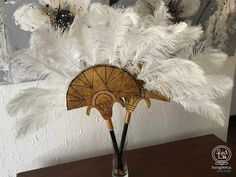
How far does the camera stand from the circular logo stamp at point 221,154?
115cm

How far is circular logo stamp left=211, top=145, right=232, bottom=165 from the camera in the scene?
3.76 ft

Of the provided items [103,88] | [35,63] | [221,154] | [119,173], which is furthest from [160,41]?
[221,154]

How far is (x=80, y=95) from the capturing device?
2.86 feet

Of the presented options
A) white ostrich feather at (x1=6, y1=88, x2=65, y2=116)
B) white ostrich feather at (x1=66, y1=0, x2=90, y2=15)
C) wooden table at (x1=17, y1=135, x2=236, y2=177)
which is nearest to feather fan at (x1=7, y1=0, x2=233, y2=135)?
white ostrich feather at (x1=6, y1=88, x2=65, y2=116)

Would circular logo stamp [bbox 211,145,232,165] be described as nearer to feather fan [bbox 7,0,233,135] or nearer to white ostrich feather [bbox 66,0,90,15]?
feather fan [bbox 7,0,233,135]

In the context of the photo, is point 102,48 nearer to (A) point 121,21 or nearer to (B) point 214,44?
(A) point 121,21

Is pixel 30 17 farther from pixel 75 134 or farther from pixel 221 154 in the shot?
pixel 221 154

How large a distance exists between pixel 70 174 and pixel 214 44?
71cm

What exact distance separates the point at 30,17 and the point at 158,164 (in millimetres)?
629

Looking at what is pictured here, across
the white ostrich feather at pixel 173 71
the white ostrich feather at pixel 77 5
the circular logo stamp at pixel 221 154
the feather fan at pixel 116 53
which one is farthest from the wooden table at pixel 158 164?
the white ostrich feather at pixel 77 5

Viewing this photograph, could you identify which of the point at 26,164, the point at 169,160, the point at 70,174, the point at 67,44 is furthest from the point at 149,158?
the point at 67,44

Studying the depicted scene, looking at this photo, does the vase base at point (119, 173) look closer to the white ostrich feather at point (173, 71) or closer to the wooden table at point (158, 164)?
the wooden table at point (158, 164)

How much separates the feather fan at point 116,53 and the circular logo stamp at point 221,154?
359mm

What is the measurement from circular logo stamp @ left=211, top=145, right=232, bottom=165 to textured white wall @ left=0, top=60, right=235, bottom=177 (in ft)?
0.72
